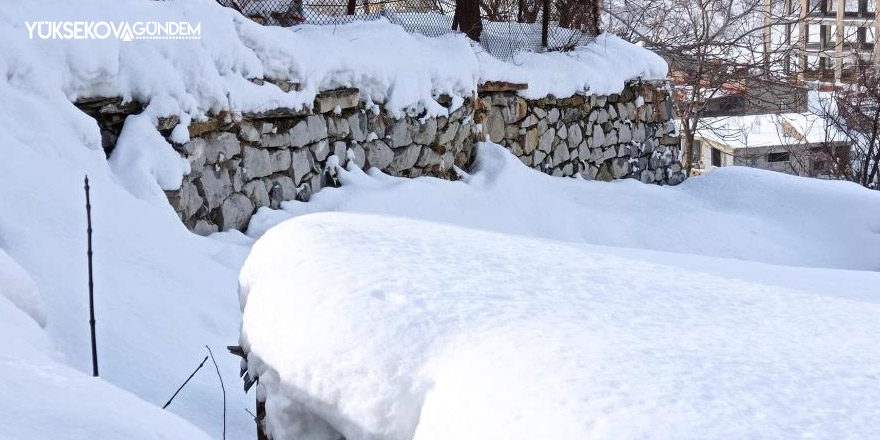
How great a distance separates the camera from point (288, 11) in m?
6.00

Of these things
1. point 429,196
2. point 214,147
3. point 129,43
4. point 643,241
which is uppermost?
point 129,43

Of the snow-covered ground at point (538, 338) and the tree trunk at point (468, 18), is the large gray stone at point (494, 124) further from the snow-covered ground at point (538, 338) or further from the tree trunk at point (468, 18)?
the snow-covered ground at point (538, 338)

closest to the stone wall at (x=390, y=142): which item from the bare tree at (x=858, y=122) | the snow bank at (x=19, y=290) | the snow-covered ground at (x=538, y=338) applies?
the snow bank at (x=19, y=290)

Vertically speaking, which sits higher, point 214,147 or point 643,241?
point 214,147

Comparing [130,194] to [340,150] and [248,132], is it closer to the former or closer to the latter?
[248,132]

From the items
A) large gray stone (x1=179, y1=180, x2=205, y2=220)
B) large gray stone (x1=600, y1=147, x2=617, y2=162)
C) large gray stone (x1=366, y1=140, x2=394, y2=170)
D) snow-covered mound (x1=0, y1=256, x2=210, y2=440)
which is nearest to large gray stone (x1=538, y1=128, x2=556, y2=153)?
large gray stone (x1=600, y1=147, x2=617, y2=162)

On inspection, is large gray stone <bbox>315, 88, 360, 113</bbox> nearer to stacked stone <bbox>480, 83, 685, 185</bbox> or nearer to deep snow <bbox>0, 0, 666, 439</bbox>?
deep snow <bbox>0, 0, 666, 439</bbox>

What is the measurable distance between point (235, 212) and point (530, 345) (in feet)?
11.8

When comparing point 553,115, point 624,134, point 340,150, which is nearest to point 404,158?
point 340,150

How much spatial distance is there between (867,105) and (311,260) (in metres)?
16.4

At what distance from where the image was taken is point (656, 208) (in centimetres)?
869

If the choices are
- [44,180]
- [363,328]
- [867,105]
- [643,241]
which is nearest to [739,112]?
[867,105]

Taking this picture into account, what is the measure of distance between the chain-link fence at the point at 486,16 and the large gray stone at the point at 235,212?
1.19m

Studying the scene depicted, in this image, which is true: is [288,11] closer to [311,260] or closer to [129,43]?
[129,43]
